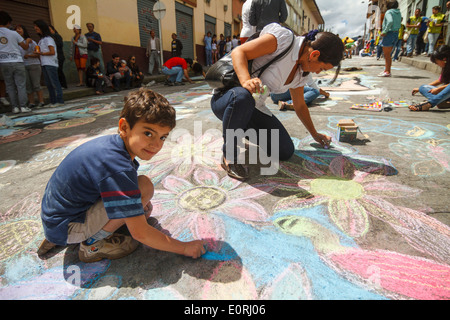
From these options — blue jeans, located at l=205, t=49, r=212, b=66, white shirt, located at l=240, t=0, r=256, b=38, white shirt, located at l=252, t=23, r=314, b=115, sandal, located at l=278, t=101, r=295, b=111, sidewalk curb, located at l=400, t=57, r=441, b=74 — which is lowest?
sandal, located at l=278, t=101, r=295, b=111

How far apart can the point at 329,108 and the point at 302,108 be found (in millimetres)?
1780

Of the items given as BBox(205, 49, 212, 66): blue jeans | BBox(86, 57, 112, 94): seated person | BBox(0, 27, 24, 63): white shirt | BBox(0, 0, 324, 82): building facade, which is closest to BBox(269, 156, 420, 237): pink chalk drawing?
BBox(0, 27, 24, 63): white shirt

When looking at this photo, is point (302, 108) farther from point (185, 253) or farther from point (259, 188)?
point (185, 253)

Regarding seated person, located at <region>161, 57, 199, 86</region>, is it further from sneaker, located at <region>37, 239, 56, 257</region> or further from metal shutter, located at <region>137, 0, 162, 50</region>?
sneaker, located at <region>37, 239, 56, 257</region>

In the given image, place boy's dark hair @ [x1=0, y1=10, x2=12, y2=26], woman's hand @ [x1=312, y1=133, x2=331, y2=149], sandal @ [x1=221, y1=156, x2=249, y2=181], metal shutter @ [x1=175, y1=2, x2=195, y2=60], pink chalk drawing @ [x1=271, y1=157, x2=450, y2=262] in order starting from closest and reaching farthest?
pink chalk drawing @ [x1=271, y1=157, x2=450, y2=262]
sandal @ [x1=221, y1=156, x2=249, y2=181]
woman's hand @ [x1=312, y1=133, x2=331, y2=149]
boy's dark hair @ [x1=0, y1=10, x2=12, y2=26]
metal shutter @ [x1=175, y1=2, x2=195, y2=60]

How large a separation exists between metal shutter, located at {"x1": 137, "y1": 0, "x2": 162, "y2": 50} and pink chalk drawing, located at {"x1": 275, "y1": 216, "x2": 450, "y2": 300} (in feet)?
33.8

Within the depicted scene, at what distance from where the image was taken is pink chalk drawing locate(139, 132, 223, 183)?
2137mm

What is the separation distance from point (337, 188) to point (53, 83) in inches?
212

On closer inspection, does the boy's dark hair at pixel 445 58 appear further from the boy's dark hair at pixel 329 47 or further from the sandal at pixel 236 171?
the sandal at pixel 236 171

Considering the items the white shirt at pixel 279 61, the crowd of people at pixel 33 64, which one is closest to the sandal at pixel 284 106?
the white shirt at pixel 279 61

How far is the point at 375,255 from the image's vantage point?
1.21 metres

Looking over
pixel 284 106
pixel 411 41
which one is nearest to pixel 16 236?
pixel 284 106

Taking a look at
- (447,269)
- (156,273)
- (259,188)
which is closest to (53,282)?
(156,273)

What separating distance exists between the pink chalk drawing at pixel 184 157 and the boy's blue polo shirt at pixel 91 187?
2.86 feet
